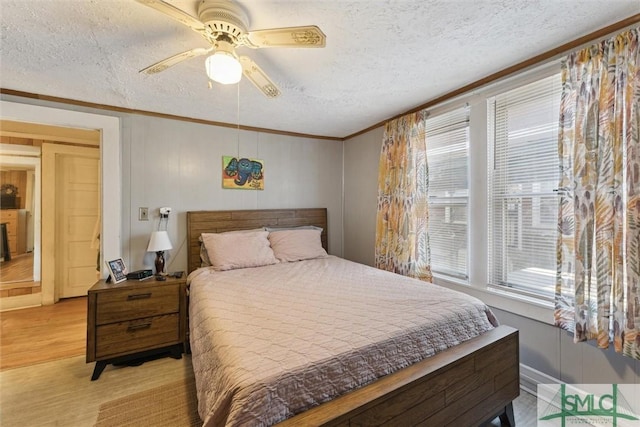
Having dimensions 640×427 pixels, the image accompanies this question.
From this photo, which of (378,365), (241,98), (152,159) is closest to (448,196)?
(378,365)

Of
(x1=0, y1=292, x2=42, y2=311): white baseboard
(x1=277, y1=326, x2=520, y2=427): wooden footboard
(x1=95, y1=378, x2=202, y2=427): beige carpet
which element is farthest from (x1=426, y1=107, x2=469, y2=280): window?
(x1=0, y1=292, x2=42, y2=311): white baseboard

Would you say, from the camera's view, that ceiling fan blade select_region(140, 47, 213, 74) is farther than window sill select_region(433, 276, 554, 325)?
No

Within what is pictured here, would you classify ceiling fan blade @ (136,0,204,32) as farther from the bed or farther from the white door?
the white door

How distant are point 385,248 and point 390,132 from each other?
1.32 metres

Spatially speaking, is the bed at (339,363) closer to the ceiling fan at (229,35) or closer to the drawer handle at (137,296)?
the drawer handle at (137,296)

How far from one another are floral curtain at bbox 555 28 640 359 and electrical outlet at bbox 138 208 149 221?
11.6 feet

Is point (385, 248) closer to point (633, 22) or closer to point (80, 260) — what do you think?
point (633, 22)

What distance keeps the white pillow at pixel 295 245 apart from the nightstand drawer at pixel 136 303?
105cm

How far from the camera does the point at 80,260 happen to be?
400 centimetres

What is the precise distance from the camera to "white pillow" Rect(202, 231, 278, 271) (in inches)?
105

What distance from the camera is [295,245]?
122 inches

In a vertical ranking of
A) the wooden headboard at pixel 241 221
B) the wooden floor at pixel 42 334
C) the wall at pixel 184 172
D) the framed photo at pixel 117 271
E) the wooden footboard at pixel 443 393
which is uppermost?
the wall at pixel 184 172

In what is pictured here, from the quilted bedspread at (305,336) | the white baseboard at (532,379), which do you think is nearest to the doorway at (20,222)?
the quilted bedspread at (305,336)

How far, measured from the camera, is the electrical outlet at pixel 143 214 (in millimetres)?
2809
